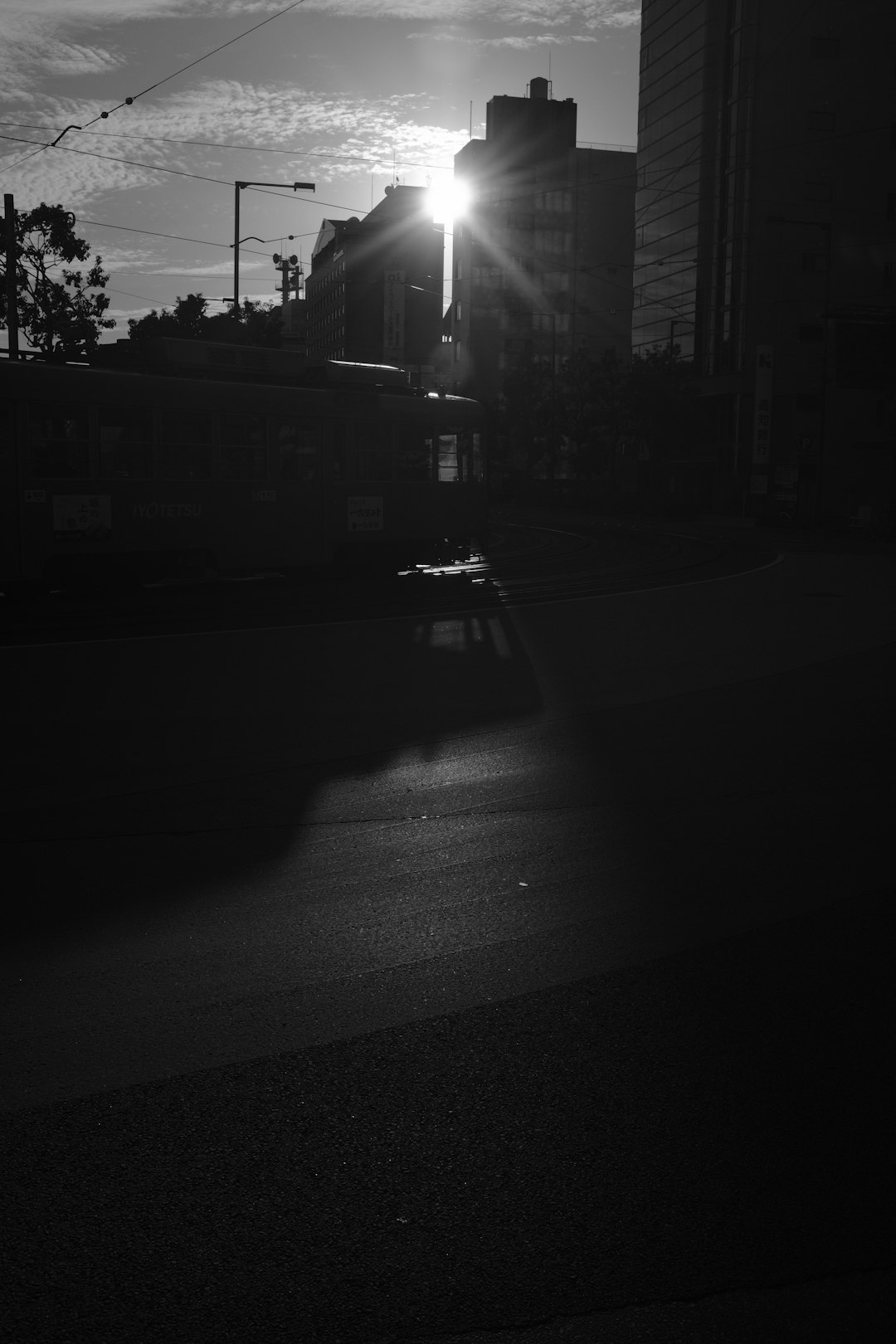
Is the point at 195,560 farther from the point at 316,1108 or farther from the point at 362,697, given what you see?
the point at 316,1108

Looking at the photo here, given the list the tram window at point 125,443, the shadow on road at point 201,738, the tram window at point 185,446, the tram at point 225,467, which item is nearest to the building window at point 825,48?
the tram at point 225,467

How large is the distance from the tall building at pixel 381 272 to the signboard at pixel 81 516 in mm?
136240

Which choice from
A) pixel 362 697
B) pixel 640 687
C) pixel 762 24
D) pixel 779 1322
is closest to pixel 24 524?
pixel 362 697

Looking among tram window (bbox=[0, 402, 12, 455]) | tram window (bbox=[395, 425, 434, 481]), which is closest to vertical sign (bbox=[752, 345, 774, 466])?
tram window (bbox=[395, 425, 434, 481])

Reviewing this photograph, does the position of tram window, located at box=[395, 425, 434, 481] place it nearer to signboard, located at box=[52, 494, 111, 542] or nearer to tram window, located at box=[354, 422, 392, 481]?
tram window, located at box=[354, 422, 392, 481]

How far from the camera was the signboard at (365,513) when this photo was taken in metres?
22.2

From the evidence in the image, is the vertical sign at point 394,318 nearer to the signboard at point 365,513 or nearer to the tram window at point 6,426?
the signboard at point 365,513

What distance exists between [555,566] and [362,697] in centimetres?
1582

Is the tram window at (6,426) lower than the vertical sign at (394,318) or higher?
lower

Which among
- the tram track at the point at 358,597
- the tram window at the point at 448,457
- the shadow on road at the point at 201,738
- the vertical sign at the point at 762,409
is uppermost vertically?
the vertical sign at the point at 762,409

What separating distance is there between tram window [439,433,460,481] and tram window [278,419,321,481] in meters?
2.96

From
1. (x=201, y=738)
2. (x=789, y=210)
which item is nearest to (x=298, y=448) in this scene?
(x=201, y=738)

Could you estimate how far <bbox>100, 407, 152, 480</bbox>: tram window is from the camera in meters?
18.7

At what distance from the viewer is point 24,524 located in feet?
58.9
